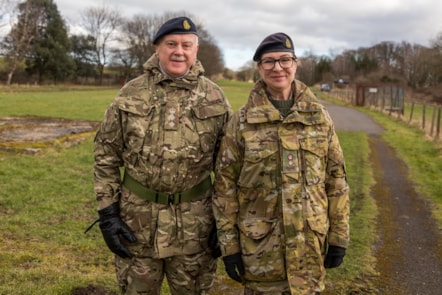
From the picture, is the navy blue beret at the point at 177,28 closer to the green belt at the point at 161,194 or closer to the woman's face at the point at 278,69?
the woman's face at the point at 278,69

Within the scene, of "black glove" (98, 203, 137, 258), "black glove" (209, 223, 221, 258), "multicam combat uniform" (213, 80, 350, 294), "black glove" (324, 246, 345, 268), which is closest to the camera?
"multicam combat uniform" (213, 80, 350, 294)

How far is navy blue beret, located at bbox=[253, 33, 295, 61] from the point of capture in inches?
102

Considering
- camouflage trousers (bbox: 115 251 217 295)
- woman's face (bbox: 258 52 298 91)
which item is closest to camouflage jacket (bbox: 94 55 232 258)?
camouflage trousers (bbox: 115 251 217 295)

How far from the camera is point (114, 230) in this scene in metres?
2.78

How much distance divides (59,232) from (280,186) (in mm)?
3928

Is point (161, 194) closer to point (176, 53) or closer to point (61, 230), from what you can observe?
point (176, 53)

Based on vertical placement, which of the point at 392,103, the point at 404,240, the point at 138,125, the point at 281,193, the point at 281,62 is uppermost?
the point at 281,62

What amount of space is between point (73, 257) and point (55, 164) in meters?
4.80

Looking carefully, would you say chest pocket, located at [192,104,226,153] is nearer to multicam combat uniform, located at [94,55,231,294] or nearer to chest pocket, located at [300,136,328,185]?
multicam combat uniform, located at [94,55,231,294]

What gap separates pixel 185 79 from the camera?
2828 mm

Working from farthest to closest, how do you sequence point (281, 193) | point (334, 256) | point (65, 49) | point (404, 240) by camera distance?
point (65, 49) → point (404, 240) → point (334, 256) → point (281, 193)

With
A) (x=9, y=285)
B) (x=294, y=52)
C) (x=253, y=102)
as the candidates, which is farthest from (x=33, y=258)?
(x=294, y=52)

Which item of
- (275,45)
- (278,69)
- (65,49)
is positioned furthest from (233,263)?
(65,49)

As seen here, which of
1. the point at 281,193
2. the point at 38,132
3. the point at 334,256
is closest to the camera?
the point at 281,193
